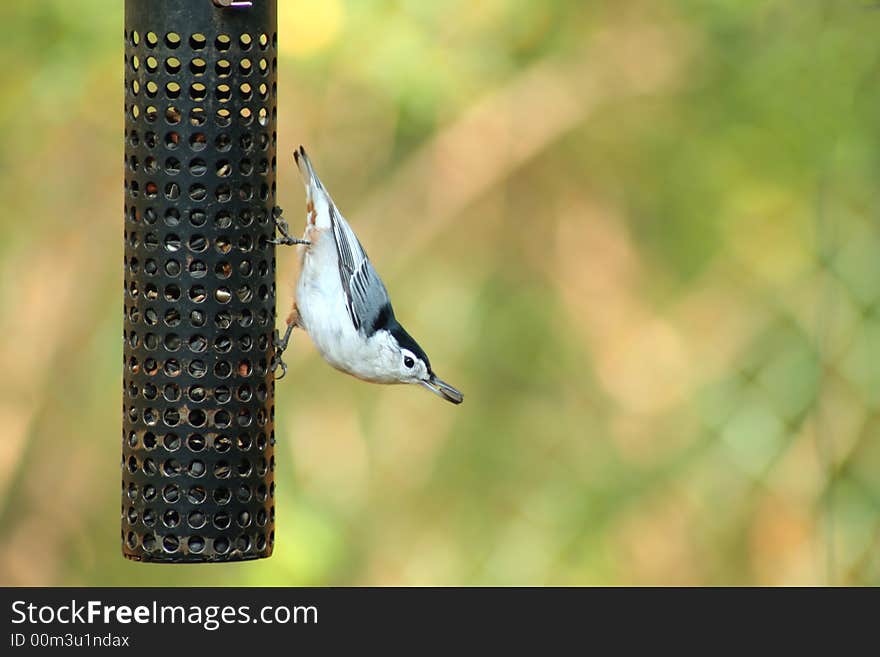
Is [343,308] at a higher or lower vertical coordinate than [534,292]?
higher

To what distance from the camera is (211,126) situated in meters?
4.27

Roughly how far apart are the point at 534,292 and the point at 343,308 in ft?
11.9

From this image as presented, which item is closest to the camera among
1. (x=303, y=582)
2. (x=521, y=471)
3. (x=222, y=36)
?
(x=222, y=36)

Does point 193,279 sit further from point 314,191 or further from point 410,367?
point 410,367

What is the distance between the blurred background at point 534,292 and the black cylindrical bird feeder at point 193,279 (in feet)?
9.99

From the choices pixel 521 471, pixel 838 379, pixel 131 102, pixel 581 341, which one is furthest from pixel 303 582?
pixel 131 102

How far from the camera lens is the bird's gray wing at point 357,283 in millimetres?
5012

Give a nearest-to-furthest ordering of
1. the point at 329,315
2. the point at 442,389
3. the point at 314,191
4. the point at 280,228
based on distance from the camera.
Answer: the point at 280,228 < the point at 329,315 < the point at 314,191 < the point at 442,389

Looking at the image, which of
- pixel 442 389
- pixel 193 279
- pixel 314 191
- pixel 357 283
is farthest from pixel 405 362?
pixel 193 279

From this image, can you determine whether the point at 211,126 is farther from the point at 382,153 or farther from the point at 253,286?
the point at 382,153

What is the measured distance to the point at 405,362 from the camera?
512 centimetres

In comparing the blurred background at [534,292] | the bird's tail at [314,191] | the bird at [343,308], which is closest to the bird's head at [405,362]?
the bird at [343,308]

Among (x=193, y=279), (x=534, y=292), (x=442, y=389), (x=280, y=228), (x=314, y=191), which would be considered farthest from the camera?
(x=534, y=292)

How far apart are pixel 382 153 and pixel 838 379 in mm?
2617
